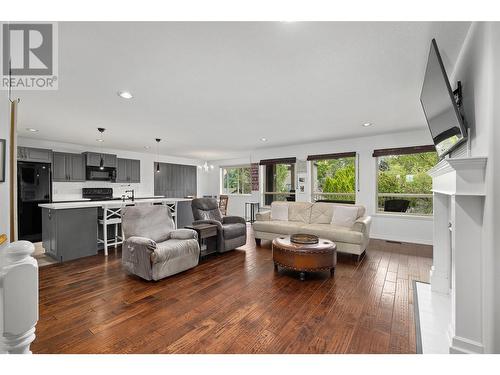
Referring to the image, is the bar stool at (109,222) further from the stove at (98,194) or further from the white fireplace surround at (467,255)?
the white fireplace surround at (467,255)

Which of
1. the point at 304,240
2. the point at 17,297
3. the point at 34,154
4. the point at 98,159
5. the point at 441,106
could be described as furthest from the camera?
the point at 98,159

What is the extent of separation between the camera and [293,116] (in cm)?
376

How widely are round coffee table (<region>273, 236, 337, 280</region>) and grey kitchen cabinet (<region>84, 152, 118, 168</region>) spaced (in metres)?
5.96

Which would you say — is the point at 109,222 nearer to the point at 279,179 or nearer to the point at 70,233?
the point at 70,233

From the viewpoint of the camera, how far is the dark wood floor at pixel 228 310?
5.48 feet

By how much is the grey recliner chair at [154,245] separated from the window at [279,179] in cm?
400

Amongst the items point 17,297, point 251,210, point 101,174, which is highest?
point 101,174

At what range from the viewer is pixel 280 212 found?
4.97 m

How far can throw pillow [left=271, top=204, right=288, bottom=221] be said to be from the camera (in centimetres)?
492

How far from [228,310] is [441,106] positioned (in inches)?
100

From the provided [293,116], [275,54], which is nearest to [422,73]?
[275,54]

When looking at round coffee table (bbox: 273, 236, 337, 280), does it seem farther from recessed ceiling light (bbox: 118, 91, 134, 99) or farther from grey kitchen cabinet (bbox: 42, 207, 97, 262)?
grey kitchen cabinet (bbox: 42, 207, 97, 262)

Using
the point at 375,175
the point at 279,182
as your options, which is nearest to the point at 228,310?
the point at 375,175
